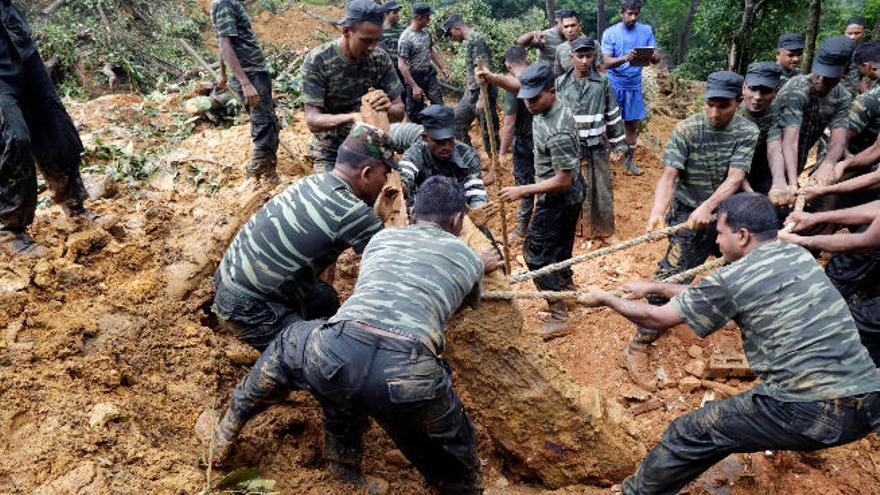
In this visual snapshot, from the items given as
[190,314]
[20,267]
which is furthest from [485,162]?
[20,267]

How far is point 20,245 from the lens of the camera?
13.0 feet

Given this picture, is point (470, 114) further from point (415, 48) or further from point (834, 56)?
point (834, 56)

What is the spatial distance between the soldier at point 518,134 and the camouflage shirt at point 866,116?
2.82m

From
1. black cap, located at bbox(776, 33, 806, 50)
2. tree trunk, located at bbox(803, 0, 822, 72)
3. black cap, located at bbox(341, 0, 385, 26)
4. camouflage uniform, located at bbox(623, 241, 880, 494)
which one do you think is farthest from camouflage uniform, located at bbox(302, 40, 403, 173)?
tree trunk, located at bbox(803, 0, 822, 72)

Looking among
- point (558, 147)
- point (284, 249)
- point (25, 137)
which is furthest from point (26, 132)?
point (558, 147)

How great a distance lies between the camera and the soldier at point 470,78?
809cm

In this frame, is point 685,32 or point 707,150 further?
point 685,32

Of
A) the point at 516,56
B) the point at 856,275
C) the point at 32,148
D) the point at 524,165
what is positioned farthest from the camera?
the point at 524,165

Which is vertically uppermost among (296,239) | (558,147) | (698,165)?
(296,239)

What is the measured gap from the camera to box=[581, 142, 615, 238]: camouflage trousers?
6.59m

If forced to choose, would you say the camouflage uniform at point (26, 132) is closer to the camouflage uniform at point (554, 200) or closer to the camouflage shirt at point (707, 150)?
the camouflage uniform at point (554, 200)

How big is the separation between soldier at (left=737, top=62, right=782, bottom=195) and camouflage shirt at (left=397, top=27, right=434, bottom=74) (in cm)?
452

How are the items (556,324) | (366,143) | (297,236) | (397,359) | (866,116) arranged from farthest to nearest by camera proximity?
(556,324) → (866,116) → (366,143) → (297,236) → (397,359)

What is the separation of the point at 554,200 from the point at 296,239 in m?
2.50
